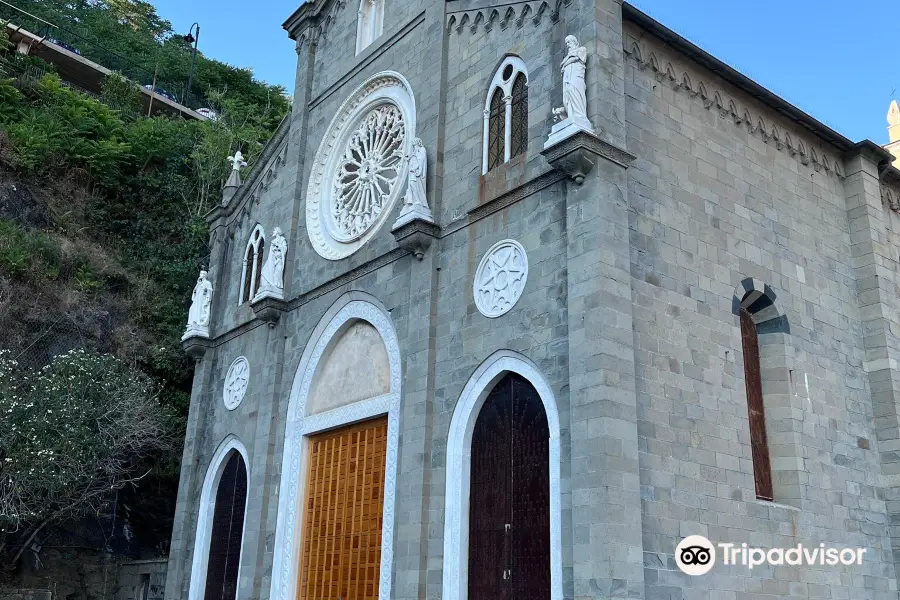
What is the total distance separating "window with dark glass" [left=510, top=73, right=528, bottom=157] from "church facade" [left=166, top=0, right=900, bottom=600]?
6 cm

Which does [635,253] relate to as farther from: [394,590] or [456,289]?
[394,590]

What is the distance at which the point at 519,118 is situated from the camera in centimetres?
1345

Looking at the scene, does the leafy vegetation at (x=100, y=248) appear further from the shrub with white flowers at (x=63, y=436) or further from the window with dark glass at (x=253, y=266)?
the window with dark glass at (x=253, y=266)

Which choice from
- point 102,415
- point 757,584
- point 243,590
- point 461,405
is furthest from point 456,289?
point 102,415

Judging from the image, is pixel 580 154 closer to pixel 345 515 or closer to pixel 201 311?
pixel 345 515

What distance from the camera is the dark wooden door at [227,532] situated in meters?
17.5

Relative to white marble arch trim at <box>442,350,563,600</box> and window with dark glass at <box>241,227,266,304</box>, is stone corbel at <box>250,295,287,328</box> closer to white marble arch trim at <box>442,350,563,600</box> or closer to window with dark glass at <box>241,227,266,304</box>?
window with dark glass at <box>241,227,266,304</box>

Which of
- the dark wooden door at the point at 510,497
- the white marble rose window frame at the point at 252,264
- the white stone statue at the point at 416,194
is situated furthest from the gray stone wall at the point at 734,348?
the white marble rose window frame at the point at 252,264

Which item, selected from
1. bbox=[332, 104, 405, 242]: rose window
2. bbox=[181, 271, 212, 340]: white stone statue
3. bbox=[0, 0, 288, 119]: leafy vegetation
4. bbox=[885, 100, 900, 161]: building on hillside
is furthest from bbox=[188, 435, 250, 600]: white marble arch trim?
bbox=[885, 100, 900, 161]: building on hillside

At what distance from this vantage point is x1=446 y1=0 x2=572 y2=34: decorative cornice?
525 inches

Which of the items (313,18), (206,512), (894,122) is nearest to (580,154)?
(313,18)

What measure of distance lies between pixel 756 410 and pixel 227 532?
11055mm

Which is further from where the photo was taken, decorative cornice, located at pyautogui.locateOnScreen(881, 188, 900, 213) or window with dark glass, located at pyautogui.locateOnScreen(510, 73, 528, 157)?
decorative cornice, located at pyautogui.locateOnScreen(881, 188, 900, 213)

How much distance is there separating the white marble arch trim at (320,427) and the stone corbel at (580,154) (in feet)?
15.1
